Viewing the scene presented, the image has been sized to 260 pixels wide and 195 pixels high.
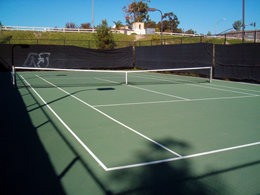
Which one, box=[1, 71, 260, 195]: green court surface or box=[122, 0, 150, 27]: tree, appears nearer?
box=[1, 71, 260, 195]: green court surface

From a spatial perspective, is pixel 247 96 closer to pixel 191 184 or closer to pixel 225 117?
pixel 225 117

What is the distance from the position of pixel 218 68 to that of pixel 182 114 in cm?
1150

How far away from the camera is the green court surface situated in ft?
12.1

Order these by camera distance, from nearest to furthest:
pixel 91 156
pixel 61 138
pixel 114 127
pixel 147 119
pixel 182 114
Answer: pixel 91 156
pixel 61 138
pixel 114 127
pixel 147 119
pixel 182 114

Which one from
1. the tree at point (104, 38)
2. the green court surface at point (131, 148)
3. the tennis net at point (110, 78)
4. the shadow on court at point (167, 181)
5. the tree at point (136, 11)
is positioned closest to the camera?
the shadow on court at point (167, 181)

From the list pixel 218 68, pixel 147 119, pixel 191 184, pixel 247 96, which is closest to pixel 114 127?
pixel 147 119

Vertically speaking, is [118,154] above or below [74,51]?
below

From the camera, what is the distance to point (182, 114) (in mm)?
8000

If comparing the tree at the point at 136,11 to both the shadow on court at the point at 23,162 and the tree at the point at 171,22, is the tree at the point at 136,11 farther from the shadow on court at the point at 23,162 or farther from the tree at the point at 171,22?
the shadow on court at the point at 23,162

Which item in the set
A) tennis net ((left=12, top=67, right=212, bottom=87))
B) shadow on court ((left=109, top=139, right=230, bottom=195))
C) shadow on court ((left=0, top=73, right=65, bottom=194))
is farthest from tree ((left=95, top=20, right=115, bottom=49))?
shadow on court ((left=109, top=139, right=230, bottom=195))

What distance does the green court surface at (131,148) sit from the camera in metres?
3.70

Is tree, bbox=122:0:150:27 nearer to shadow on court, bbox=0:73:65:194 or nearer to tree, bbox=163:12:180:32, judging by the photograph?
tree, bbox=163:12:180:32

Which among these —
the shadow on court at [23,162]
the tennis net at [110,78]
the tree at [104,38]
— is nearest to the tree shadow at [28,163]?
the shadow on court at [23,162]

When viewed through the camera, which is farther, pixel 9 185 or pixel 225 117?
pixel 225 117
